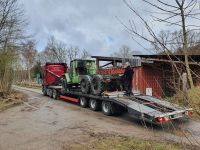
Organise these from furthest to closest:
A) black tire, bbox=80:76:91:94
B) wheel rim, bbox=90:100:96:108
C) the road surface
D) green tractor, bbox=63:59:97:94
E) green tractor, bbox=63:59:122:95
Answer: green tractor, bbox=63:59:97:94, black tire, bbox=80:76:91:94, wheel rim, bbox=90:100:96:108, green tractor, bbox=63:59:122:95, the road surface

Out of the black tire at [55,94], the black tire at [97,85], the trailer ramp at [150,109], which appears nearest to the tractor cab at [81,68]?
the black tire at [55,94]

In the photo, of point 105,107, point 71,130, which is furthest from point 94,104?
point 71,130

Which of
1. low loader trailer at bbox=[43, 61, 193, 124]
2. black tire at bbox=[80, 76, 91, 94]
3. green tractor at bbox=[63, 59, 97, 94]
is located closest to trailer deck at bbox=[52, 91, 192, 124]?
low loader trailer at bbox=[43, 61, 193, 124]

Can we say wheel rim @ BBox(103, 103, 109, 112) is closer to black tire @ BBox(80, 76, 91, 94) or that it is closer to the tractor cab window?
black tire @ BBox(80, 76, 91, 94)

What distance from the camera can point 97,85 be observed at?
62.2 feet

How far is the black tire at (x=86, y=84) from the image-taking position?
20.0 metres

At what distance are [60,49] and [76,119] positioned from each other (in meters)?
70.5

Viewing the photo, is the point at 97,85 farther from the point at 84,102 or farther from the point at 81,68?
the point at 81,68

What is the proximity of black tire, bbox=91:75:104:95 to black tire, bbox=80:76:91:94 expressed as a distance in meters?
0.59

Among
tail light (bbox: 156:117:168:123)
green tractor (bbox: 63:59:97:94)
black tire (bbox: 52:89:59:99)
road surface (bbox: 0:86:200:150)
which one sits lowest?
road surface (bbox: 0:86:200:150)

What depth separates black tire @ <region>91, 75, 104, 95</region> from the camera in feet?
60.7

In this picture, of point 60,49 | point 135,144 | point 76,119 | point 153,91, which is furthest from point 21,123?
point 60,49

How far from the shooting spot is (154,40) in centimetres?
270

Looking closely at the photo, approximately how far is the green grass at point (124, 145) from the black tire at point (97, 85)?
7.88 meters
